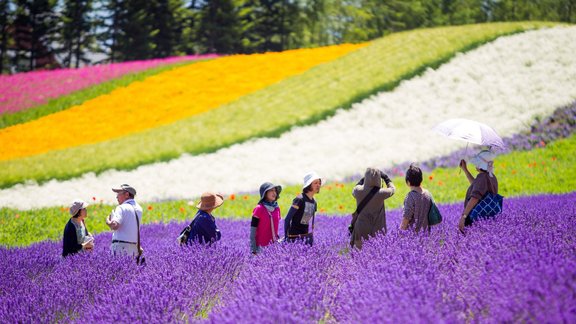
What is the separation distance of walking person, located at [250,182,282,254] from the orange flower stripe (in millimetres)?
13142

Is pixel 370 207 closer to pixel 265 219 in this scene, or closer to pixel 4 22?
pixel 265 219

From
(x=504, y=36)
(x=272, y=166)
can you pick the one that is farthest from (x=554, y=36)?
(x=272, y=166)

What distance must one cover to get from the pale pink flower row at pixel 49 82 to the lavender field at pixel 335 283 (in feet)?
61.8

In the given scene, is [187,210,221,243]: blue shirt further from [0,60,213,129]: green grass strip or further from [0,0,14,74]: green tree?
[0,0,14,74]: green tree

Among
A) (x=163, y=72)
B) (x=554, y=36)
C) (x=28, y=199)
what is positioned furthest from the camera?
(x=163, y=72)

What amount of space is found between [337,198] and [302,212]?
586 centimetres

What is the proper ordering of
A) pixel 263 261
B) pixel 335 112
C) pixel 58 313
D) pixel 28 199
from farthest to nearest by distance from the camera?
pixel 335 112 → pixel 28 199 → pixel 263 261 → pixel 58 313

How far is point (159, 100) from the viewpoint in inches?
897

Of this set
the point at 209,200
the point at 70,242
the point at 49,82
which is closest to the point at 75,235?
the point at 70,242

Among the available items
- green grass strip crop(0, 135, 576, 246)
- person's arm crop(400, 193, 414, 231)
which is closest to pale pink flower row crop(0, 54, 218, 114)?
green grass strip crop(0, 135, 576, 246)

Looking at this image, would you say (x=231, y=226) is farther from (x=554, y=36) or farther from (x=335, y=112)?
(x=554, y=36)

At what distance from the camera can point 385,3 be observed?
46.1 m

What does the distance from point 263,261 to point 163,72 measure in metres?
24.9

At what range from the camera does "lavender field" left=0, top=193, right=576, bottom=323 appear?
289 cm
